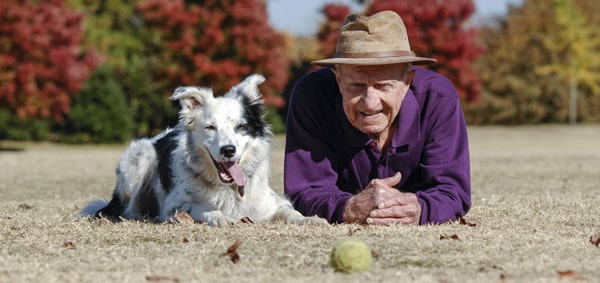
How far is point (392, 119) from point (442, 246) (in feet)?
4.39

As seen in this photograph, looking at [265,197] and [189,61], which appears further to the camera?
[189,61]

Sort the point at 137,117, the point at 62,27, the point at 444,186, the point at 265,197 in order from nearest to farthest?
the point at 444,186 → the point at 265,197 → the point at 62,27 → the point at 137,117

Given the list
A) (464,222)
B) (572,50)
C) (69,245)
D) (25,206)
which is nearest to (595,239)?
(464,222)

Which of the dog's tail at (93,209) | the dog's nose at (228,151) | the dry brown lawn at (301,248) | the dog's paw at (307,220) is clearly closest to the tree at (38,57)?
the dry brown lawn at (301,248)

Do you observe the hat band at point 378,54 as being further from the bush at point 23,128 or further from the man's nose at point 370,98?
the bush at point 23,128

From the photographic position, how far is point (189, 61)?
3216 centimetres

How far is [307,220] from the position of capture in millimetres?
6539

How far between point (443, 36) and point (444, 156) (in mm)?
28587

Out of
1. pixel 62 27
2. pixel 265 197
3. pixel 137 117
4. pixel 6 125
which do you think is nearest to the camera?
pixel 265 197

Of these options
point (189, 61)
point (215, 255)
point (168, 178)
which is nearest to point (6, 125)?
point (189, 61)

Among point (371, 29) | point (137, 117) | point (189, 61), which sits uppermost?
point (371, 29)

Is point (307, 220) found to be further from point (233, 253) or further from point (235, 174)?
point (233, 253)

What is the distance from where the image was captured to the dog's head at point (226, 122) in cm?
684

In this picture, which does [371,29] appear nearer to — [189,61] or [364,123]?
[364,123]
